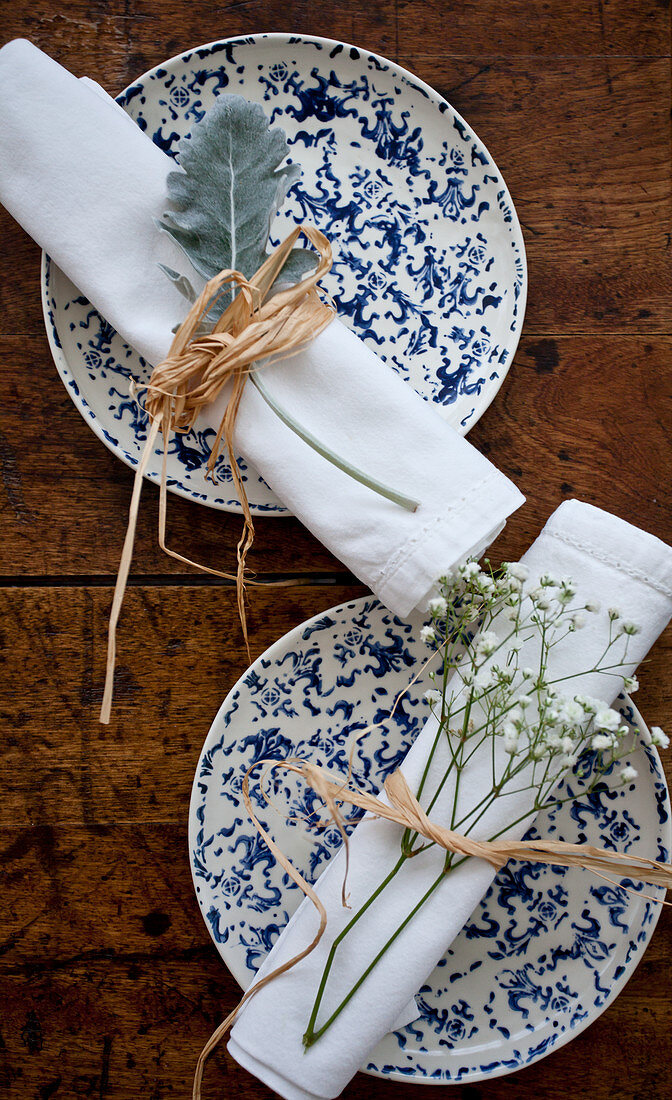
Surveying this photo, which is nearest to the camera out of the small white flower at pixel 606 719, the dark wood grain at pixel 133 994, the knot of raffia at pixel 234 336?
the small white flower at pixel 606 719

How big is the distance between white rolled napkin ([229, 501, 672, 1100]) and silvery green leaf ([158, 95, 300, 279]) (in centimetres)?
35

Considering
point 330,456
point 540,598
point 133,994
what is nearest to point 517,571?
point 540,598

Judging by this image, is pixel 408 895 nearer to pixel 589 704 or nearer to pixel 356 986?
pixel 356 986

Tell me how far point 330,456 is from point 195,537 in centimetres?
19

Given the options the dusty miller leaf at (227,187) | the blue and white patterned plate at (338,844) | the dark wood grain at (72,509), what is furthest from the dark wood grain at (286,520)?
the dusty miller leaf at (227,187)

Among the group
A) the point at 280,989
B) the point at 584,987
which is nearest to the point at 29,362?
the point at 280,989

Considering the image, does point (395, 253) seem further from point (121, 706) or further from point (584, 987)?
point (584, 987)

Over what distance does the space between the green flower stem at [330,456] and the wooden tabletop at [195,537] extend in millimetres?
143

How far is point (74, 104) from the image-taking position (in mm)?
619

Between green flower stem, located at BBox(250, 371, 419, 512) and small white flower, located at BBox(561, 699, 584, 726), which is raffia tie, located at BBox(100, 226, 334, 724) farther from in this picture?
small white flower, located at BBox(561, 699, 584, 726)

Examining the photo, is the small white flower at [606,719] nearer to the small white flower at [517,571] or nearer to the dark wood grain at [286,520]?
the small white flower at [517,571]

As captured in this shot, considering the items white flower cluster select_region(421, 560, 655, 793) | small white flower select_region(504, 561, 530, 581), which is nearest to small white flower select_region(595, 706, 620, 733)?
white flower cluster select_region(421, 560, 655, 793)

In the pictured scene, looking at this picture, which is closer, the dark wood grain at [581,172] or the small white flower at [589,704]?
the small white flower at [589,704]

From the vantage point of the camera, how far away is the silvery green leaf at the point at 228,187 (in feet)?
2.00
